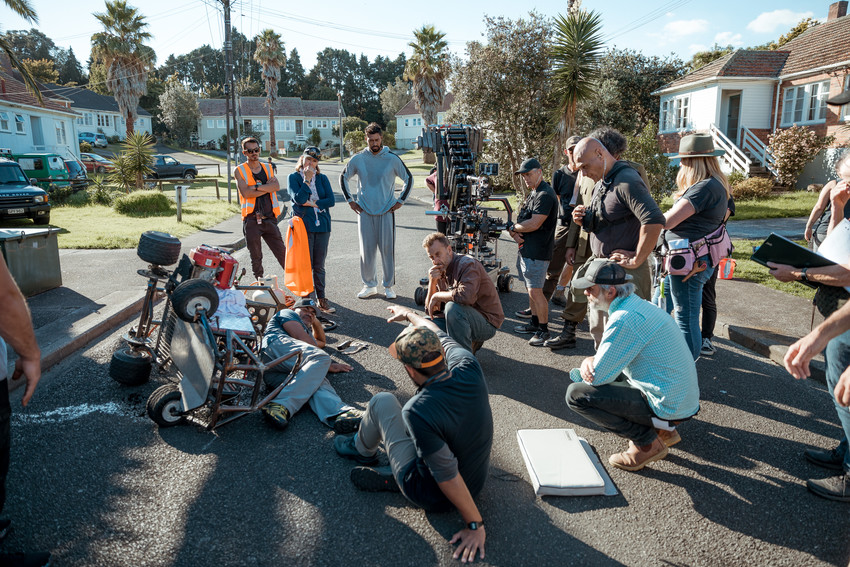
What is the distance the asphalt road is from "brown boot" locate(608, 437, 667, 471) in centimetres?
8

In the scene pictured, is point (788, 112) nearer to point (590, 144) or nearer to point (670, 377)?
point (590, 144)

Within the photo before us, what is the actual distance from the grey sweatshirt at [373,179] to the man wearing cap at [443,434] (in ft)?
15.2

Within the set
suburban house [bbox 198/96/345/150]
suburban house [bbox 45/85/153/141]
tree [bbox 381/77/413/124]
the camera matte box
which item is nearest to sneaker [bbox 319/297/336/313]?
the camera matte box

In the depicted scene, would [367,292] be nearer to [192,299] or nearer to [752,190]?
[192,299]

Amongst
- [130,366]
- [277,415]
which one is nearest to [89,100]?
[130,366]

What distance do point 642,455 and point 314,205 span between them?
4785mm

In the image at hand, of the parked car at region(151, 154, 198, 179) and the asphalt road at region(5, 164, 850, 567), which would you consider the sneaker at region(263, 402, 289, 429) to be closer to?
the asphalt road at region(5, 164, 850, 567)

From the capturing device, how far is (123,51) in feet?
138

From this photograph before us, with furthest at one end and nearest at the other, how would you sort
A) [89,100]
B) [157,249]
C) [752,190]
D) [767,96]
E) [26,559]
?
[89,100]
[767,96]
[752,190]
[157,249]
[26,559]

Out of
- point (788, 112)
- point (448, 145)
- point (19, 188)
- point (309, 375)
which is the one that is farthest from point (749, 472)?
point (788, 112)

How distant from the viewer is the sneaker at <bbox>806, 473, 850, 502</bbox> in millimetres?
3182

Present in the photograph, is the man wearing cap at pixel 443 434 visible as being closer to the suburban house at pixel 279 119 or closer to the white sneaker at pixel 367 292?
the white sneaker at pixel 367 292

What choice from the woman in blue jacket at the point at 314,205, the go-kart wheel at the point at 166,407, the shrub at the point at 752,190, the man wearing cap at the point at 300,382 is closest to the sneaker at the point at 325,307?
the woman in blue jacket at the point at 314,205

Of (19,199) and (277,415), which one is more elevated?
(19,199)
